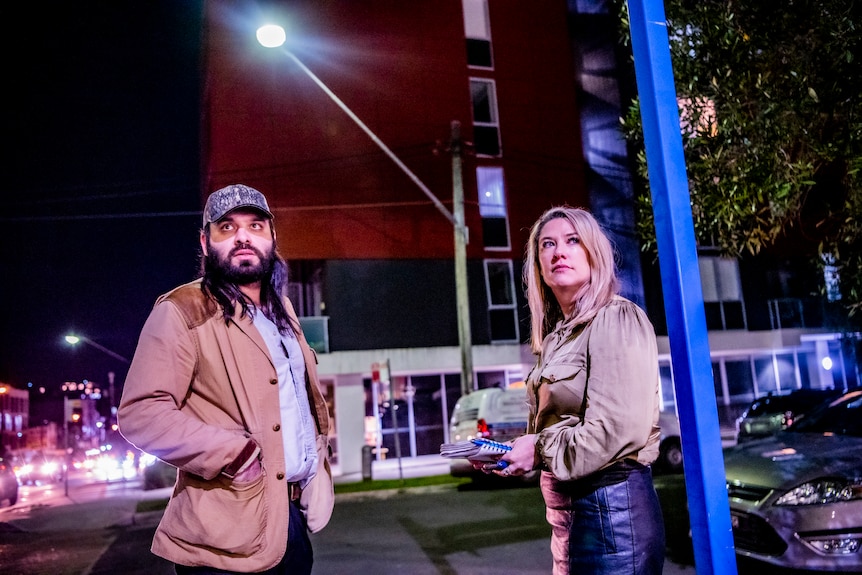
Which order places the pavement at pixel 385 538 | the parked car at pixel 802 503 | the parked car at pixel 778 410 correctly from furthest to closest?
the parked car at pixel 778 410, the pavement at pixel 385 538, the parked car at pixel 802 503

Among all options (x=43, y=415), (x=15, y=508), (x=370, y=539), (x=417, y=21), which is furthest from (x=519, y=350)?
(x=43, y=415)

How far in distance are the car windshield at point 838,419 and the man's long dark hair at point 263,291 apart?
5658 millimetres

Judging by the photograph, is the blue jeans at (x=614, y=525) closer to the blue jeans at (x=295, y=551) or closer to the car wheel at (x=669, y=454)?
the blue jeans at (x=295, y=551)

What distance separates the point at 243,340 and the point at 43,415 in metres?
115

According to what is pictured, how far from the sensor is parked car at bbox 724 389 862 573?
4773 mm

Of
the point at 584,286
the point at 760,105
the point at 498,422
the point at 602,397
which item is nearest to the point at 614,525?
the point at 602,397

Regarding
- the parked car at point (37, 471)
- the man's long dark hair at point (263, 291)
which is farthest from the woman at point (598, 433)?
the parked car at point (37, 471)

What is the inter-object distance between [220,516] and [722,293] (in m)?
25.9

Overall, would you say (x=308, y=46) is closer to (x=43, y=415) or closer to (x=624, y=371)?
(x=624, y=371)

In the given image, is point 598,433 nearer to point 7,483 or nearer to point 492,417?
point 492,417

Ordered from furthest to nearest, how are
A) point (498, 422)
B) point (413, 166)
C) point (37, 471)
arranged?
point (37, 471)
point (413, 166)
point (498, 422)

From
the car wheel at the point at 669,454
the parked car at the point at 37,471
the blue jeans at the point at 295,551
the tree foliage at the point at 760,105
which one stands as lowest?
the parked car at the point at 37,471

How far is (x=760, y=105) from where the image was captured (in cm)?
577

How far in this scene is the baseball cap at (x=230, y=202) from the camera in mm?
2438
